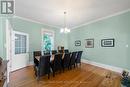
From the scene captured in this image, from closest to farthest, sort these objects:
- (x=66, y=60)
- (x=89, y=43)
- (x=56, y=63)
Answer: (x=56, y=63) < (x=66, y=60) < (x=89, y=43)

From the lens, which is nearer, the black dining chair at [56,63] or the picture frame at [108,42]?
the black dining chair at [56,63]

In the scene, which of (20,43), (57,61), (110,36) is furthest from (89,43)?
(20,43)

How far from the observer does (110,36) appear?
259 inches

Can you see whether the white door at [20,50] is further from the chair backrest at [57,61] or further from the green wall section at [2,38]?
the green wall section at [2,38]

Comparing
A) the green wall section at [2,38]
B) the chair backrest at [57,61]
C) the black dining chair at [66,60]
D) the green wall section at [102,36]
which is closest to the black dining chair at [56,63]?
the chair backrest at [57,61]

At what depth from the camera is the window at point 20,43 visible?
5.91m

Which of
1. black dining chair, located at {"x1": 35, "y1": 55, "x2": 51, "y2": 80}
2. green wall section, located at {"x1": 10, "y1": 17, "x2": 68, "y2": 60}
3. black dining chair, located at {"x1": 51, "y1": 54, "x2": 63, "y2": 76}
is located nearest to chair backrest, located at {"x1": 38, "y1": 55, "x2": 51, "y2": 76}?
black dining chair, located at {"x1": 35, "y1": 55, "x2": 51, "y2": 80}

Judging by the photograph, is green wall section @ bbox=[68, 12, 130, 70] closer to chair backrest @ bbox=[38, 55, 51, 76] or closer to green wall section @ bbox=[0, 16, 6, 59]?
chair backrest @ bbox=[38, 55, 51, 76]

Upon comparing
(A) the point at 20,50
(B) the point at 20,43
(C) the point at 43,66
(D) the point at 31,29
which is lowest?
(C) the point at 43,66

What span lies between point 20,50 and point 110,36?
182 inches

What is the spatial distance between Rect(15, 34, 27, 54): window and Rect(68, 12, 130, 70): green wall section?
152 inches

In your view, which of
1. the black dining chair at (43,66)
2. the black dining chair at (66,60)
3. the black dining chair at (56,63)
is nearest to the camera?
the black dining chair at (43,66)

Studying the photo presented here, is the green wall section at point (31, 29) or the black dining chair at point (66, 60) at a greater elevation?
the green wall section at point (31, 29)

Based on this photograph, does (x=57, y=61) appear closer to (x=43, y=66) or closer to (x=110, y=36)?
(x=43, y=66)
